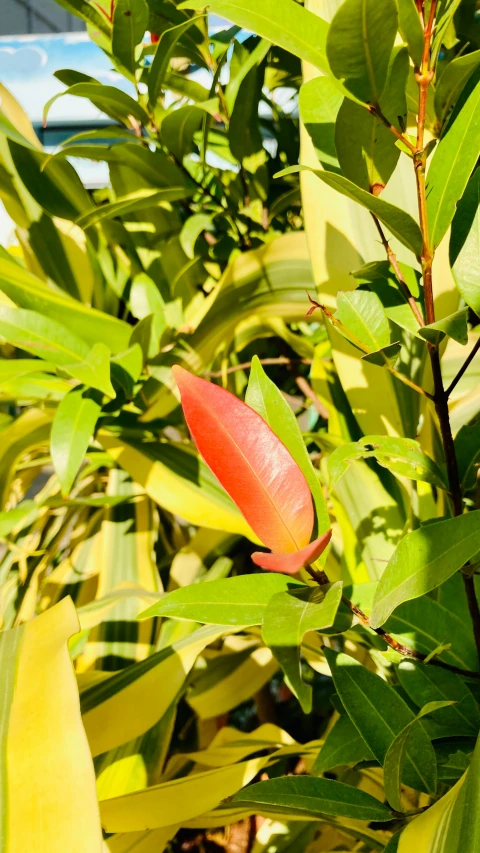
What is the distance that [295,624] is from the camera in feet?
0.57

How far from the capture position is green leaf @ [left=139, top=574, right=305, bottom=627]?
202 millimetres

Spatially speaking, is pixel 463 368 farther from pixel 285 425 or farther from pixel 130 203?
pixel 130 203

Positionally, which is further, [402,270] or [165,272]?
[165,272]

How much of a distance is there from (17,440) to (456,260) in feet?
1.19

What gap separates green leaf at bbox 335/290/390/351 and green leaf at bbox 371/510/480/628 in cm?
7

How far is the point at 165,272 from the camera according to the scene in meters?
0.55

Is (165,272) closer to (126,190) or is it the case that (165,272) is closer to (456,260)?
(126,190)

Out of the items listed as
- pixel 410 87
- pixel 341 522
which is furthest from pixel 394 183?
pixel 341 522

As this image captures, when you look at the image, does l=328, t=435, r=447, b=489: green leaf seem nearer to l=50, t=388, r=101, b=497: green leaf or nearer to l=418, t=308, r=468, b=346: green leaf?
l=418, t=308, r=468, b=346: green leaf

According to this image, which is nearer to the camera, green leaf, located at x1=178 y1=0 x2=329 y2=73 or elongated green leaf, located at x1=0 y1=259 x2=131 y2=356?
green leaf, located at x1=178 y1=0 x2=329 y2=73

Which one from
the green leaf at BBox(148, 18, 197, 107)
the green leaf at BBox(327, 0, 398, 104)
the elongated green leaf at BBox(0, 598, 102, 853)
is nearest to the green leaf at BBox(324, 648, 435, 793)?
the elongated green leaf at BBox(0, 598, 102, 853)

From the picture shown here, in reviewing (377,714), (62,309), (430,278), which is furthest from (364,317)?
(62,309)

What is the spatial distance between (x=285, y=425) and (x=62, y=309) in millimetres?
291

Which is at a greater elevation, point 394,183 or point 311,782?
point 394,183
